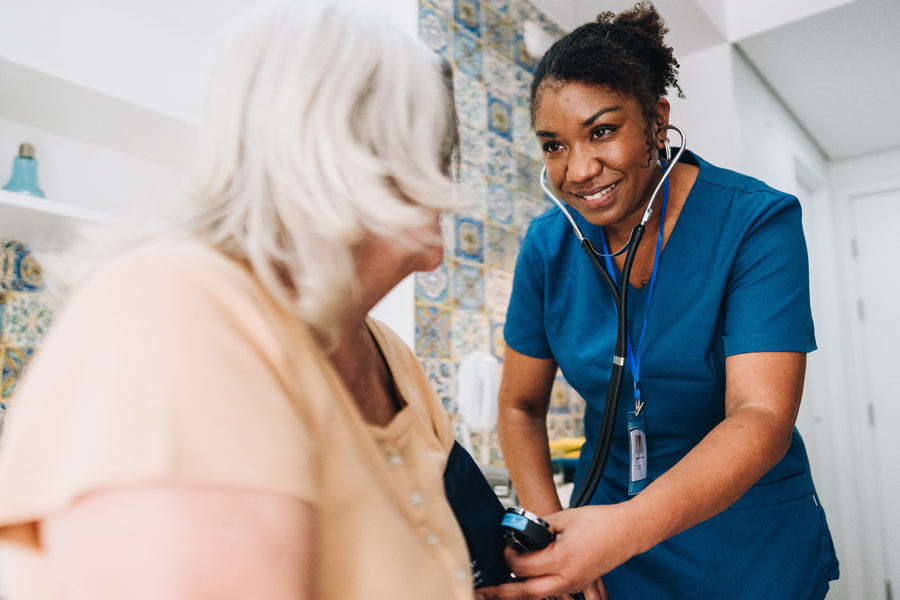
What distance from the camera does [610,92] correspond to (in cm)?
104

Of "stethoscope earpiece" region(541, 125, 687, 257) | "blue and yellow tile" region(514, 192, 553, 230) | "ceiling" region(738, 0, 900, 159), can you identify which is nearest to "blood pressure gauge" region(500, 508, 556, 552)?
"stethoscope earpiece" region(541, 125, 687, 257)

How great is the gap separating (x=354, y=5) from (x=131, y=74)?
1.70 metres

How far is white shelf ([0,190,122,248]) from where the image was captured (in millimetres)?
1467

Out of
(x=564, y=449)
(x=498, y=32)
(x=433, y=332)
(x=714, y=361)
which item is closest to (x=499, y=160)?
(x=498, y=32)

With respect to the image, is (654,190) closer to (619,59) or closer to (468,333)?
(619,59)

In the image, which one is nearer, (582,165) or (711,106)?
(582,165)

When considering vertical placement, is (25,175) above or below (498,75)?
below

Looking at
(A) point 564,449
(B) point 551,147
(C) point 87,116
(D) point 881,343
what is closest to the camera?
(B) point 551,147

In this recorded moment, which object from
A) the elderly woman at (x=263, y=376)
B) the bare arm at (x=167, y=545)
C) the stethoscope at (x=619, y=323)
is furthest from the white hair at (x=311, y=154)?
the stethoscope at (x=619, y=323)

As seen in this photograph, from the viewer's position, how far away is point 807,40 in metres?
2.59

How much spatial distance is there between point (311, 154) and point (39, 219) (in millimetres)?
1347

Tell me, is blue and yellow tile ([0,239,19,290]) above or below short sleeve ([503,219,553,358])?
above

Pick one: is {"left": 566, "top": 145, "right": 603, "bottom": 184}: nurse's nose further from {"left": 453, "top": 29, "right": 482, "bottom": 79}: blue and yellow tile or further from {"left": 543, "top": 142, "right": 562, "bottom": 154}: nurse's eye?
{"left": 453, "top": 29, "right": 482, "bottom": 79}: blue and yellow tile

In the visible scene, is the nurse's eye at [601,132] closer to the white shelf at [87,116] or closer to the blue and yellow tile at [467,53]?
the white shelf at [87,116]
